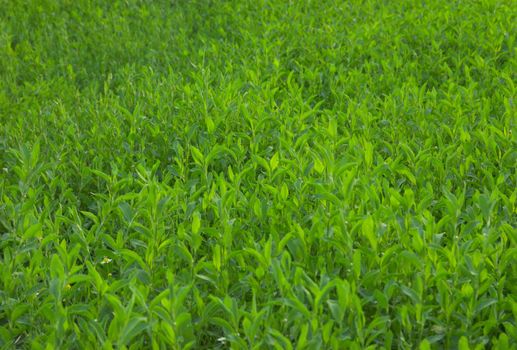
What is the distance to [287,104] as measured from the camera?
178 inches

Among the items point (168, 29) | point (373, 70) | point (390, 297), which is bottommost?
point (168, 29)

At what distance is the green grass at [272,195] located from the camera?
8.11 feet

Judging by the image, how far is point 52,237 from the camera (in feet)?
9.42

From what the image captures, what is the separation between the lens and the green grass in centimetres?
247

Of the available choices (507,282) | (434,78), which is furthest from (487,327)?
(434,78)

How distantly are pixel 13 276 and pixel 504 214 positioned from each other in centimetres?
215

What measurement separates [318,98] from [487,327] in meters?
3.14

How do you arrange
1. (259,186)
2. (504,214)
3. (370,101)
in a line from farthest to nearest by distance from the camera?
(370,101) < (259,186) < (504,214)

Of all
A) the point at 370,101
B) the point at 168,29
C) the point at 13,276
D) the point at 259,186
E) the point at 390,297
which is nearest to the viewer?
the point at 390,297

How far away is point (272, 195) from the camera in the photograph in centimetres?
344

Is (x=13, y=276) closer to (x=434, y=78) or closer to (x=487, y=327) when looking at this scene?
(x=487, y=327)

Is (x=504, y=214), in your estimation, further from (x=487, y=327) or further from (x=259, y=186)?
(x=259, y=186)

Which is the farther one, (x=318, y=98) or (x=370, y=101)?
(x=318, y=98)

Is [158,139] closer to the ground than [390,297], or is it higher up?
closer to the ground
